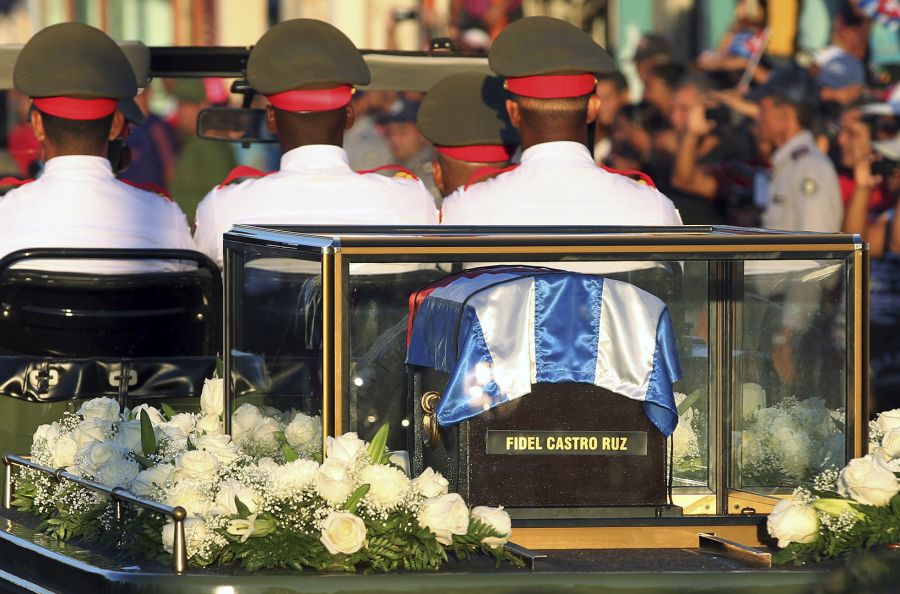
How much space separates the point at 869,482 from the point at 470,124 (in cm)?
321

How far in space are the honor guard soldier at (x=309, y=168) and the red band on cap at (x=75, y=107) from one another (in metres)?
0.46

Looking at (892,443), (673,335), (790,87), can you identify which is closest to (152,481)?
(673,335)

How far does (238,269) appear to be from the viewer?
506 centimetres

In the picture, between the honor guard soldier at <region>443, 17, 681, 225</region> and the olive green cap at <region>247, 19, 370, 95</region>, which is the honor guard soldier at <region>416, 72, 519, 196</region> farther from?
the honor guard soldier at <region>443, 17, 681, 225</region>

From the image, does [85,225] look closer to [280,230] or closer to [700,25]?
[280,230]

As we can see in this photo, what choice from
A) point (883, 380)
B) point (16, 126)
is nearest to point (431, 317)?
point (883, 380)

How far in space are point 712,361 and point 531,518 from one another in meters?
0.62

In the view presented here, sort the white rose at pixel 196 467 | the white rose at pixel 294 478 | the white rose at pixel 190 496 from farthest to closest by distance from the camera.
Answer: the white rose at pixel 196 467
the white rose at pixel 190 496
the white rose at pixel 294 478

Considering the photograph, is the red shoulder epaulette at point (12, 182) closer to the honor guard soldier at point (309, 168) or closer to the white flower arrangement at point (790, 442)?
Result: the honor guard soldier at point (309, 168)

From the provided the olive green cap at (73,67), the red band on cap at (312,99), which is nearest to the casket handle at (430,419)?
the red band on cap at (312,99)

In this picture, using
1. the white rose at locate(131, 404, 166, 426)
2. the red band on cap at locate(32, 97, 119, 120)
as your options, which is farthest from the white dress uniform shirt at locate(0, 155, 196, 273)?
the white rose at locate(131, 404, 166, 426)

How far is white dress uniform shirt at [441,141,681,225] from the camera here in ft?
20.1

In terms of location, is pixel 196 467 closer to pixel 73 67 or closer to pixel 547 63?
pixel 547 63

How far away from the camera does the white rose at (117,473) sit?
15.8 feet
